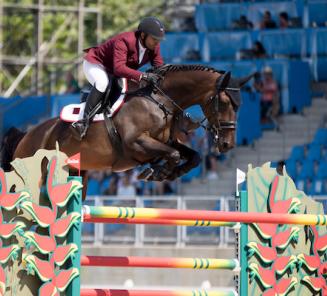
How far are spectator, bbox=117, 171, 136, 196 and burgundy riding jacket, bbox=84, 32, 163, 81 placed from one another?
7.38 metres

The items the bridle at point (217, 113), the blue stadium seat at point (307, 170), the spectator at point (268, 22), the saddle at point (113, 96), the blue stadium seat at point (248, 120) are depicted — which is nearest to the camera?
the bridle at point (217, 113)

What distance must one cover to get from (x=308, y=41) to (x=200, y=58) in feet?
6.80

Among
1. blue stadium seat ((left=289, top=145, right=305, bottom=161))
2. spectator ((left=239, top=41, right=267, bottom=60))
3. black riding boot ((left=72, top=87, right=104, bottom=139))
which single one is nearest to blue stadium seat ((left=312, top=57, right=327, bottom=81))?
spectator ((left=239, top=41, right=267, bottom=60))

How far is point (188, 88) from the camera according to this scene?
32.6 ft

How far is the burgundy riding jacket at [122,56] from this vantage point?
9688 millimetres

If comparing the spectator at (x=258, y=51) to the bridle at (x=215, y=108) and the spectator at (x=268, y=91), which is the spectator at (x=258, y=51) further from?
the bridle at (x=215, y=108)

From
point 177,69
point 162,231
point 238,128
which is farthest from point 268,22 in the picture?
point 177,69

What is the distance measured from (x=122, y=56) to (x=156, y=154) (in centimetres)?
96

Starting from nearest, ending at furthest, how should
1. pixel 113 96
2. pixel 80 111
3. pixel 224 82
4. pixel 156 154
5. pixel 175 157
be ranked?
pixel 175 157, pixel 156 154, pixel 224 82, pixel 113 96, pixel 80 111

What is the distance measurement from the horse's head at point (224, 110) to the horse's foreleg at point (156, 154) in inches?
17.7

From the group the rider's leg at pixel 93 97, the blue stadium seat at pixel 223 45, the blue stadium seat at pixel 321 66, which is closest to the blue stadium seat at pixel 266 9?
the blue stadium seat at pixel 223 45

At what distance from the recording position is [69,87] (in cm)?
2089

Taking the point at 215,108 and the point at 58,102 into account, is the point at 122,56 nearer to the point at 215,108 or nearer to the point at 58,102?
the point at 215,108

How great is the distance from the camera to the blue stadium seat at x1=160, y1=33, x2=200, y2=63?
65.2ft
